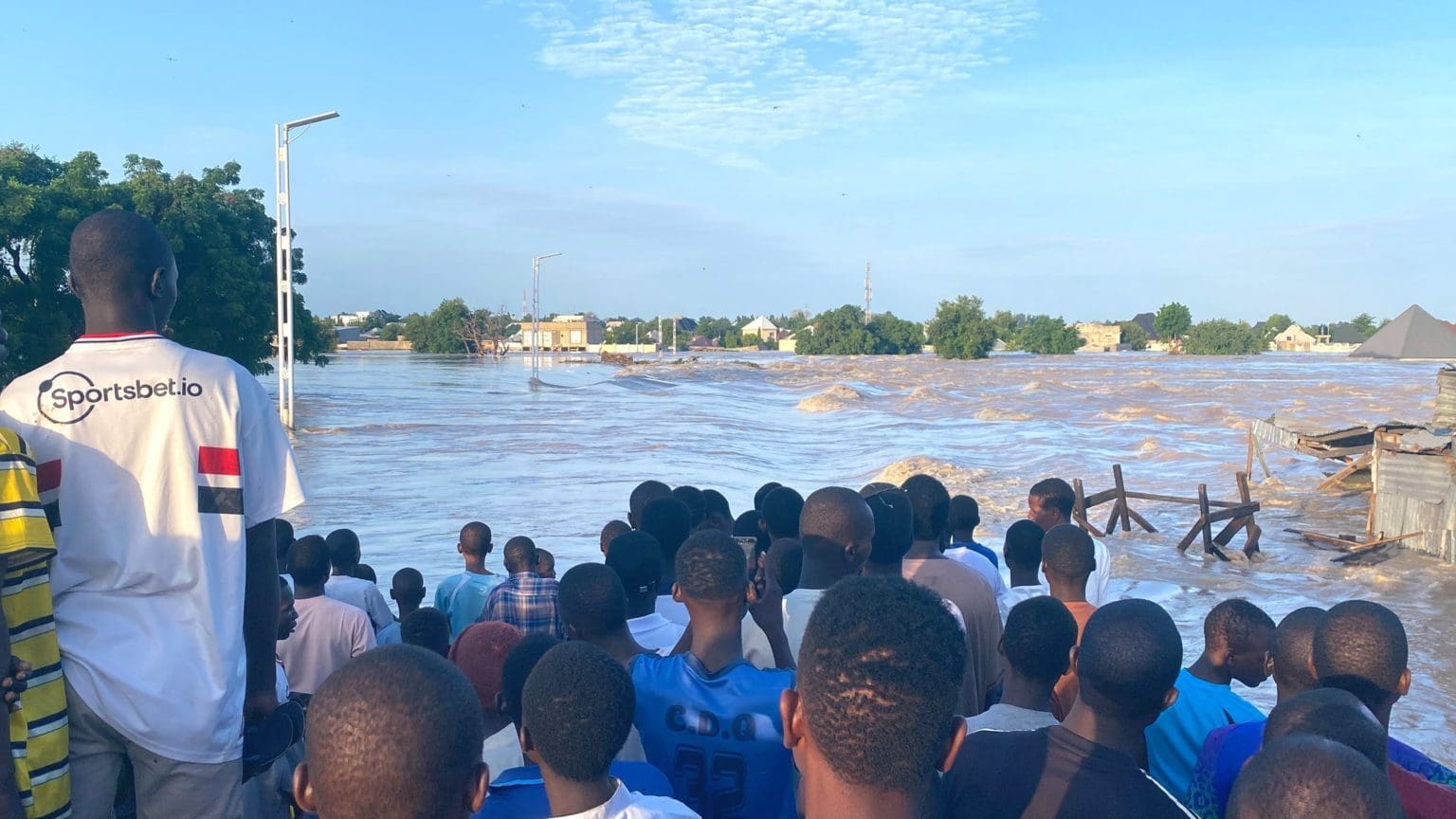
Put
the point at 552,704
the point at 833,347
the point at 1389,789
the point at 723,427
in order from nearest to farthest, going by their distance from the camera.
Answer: the point at 1389,789 < the point at 552,704 < the point at 723,427 < the point at 833,347

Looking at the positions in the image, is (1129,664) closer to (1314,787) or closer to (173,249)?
(1314,787)

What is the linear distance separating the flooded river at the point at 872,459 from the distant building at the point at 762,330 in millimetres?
100370

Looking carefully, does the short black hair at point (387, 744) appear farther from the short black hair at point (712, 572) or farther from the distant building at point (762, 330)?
the distant building at point (762, 330)

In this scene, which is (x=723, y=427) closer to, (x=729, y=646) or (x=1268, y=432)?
(x=1268, y=432)

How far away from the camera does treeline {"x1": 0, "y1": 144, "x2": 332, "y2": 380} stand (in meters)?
25.1

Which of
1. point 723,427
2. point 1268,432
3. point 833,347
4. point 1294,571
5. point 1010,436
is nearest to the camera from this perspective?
point 1294,571

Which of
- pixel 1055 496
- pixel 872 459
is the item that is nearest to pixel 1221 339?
pixel 872 459

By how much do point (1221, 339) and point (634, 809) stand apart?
427 feet

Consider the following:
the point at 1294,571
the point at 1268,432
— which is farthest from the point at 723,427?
the point at 1294,571

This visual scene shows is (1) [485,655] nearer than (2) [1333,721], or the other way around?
(2) [1333,721]

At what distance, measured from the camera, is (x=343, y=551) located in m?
5.91

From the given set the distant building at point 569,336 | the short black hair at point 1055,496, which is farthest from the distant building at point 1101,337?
the short black hair at point 1055,496

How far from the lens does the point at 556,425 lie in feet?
104

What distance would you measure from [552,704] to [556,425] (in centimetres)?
2979
